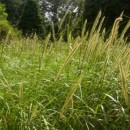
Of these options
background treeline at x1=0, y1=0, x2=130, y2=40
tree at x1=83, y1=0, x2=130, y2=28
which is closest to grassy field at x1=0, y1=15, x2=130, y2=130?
background treeline at x1=0, y1=0, x2=130, y2=40

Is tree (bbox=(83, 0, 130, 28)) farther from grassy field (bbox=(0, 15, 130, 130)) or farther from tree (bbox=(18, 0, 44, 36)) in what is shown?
grassy field (bbox=(0, 15, 130, 130))

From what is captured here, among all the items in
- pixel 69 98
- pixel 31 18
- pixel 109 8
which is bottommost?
pixel 31 18

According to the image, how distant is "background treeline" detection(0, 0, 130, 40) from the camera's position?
3509 mm

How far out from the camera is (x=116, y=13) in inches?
548

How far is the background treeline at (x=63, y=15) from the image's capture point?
3.51m

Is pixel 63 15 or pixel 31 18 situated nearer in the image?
pixel 63 15

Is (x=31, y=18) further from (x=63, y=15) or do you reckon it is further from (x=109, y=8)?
(x=63, y=15)

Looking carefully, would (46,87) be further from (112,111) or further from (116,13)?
(116,13)

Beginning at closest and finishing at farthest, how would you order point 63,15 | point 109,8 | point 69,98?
point 69,98, point 63,15, point 109,8

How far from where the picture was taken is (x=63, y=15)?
3711 mm

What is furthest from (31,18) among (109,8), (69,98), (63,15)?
(69,98)

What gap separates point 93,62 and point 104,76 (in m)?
0.31

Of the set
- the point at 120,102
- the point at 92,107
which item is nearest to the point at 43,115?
the point at 92,107

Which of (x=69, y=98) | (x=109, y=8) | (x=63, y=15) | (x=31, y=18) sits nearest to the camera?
(x=69, y=98)
